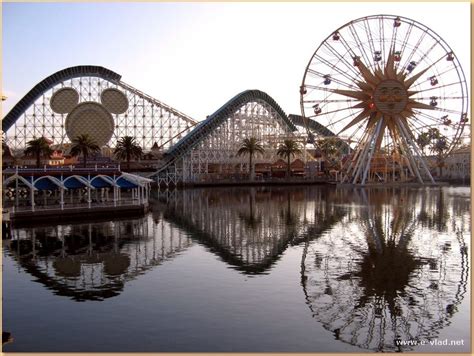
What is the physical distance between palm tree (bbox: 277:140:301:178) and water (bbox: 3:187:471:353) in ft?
210

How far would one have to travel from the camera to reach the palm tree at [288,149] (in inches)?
4082

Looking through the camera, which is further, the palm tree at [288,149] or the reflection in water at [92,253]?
the palm tree at [288,149]

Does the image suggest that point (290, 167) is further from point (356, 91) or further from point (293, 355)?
point (293, 355)

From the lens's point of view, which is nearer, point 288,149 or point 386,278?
point 386,278

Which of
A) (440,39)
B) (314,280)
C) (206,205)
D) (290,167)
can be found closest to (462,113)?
(440,39)

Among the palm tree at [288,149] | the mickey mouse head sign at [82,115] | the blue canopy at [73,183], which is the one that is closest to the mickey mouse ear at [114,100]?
the mickey mouse head sign at [82,115]

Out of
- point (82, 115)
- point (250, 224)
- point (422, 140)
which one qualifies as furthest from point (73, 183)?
point (422, 140)

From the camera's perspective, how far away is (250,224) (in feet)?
134

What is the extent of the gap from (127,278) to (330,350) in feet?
35.8

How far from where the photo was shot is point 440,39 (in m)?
70.8

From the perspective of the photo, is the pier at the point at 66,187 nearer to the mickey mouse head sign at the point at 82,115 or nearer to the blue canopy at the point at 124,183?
the blue canopy at the point at 124,183

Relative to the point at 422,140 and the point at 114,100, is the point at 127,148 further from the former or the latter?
the point at 422,140

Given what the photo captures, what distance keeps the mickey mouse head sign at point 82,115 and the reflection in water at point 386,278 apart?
207 feet

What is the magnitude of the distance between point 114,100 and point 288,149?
3192cm
